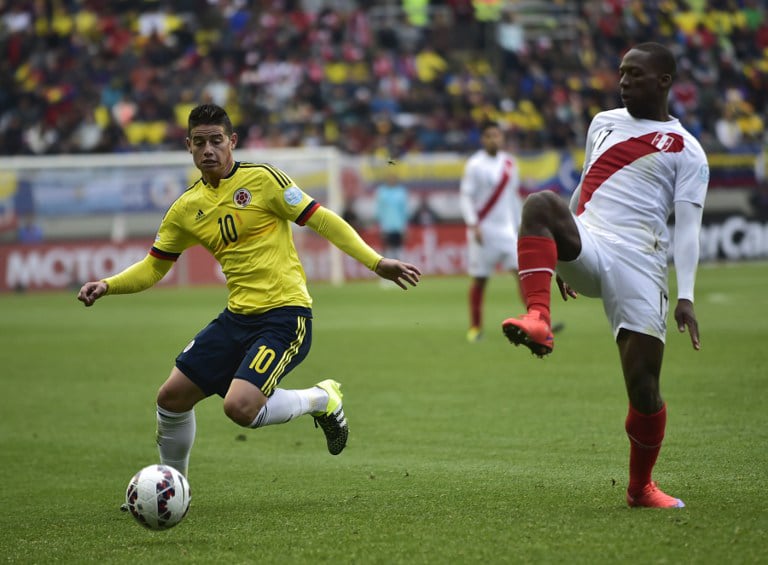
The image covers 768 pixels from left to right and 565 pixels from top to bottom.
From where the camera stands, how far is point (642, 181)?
545cm

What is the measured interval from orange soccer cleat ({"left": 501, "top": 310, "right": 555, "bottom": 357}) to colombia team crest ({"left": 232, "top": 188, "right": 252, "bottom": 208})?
201cm

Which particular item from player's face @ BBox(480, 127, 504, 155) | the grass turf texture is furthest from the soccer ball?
player's face @ BBox(480, 127, 504, 155)

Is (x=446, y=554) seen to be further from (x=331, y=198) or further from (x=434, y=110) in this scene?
(x=434, y=110)

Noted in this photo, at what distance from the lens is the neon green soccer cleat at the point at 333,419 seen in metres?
6.51

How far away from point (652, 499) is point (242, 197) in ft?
8.54

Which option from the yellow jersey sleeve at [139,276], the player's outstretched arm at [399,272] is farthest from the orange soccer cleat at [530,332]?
the yellow jersey sleeve at [139,276]

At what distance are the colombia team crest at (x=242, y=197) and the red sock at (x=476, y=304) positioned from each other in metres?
8.02

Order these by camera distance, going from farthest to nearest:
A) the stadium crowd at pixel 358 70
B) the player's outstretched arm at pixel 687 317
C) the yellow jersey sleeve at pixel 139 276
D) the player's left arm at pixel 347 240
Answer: the stadium crowd at pixel 358 70
the yellow jersey sleeve at pixel 139 276
the player's left arm at pixel 347 240
the player's outstretched arm at pixel 687 317

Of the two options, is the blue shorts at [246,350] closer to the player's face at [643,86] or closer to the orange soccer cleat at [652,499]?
the orange soccer cleat at [652,499]

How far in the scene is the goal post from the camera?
24.2m

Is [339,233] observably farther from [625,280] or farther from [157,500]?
[157,500]

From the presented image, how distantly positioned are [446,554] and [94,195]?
20890 mm

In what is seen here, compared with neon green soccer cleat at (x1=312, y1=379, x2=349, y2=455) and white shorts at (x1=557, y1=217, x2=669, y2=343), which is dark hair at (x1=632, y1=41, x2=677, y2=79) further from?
neon green soccer cleat at (x1=312, y1=379, x2=349, y2=455)

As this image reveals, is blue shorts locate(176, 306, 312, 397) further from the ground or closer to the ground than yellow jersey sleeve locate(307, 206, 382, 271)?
closer to the ground
